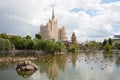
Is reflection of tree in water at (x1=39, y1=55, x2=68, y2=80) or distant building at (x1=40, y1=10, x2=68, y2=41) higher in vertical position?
distant building at (x1=40, y1=10, x2=68, y2=41)

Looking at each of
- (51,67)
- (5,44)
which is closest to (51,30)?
(5,44)

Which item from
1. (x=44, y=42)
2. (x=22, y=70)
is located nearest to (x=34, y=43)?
(x=44, y=42)

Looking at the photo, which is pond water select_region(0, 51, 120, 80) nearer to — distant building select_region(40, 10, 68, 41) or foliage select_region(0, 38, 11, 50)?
foliage select_region(0, 38, 11, 50)

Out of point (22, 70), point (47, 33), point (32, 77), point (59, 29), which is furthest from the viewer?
point (59, 29)

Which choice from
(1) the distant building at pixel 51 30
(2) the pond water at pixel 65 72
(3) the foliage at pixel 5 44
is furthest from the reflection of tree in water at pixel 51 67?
(1) the distant building at pixel 51 30

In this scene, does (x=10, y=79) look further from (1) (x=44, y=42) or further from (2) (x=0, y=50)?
(1) (x=44, y=42)

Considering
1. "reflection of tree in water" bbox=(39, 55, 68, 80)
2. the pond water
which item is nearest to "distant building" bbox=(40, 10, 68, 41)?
"reflection of tree in water" bbox=(39, 55, 68, 80)

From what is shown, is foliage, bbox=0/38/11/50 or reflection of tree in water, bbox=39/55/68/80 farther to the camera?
foliage, bbox=0/38/11/50

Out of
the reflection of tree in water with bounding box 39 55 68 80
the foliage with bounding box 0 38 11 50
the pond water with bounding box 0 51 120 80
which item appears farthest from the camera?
the foliage with bounding box 0 38 11 50

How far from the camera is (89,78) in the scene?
33562mm

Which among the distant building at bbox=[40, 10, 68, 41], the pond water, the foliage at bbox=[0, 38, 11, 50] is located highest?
the distant building at bbox=[40, 10, 68, 41]

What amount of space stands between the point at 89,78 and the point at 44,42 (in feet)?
238

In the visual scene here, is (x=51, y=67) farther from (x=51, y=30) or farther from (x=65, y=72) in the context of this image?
(x=51, y=30)

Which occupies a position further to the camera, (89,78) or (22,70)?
(22,70)
